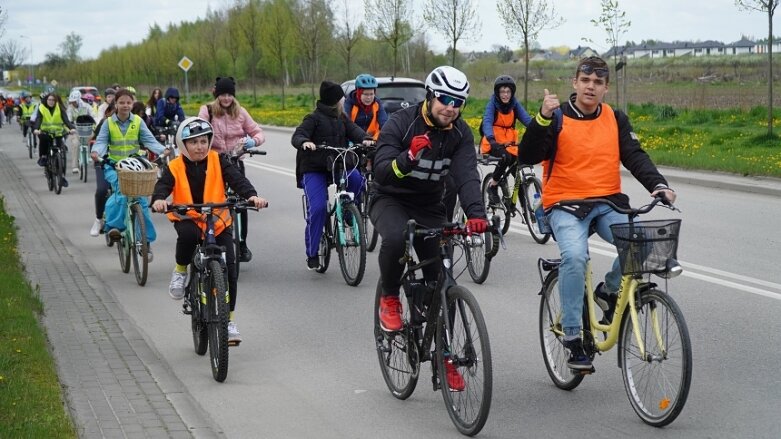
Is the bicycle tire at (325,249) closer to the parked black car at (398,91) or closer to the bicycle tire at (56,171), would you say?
the parked black car at (398,91)

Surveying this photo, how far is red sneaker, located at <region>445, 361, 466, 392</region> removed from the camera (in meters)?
5.83

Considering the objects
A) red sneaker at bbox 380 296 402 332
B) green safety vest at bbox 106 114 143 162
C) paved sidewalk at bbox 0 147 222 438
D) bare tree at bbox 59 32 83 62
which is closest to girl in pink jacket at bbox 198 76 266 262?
green safety vest at bbox 106 114 143 162

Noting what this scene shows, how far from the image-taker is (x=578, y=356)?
6.21 meters

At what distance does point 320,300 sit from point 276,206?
7.38 meters

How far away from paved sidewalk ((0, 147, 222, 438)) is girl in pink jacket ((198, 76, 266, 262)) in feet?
5.95

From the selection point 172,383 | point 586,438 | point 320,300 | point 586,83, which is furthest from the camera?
point 320,300

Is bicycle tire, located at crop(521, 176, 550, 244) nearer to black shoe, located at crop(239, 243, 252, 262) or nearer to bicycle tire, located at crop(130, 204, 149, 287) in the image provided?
black shoe, located at crop(239, 243, 252, 262)

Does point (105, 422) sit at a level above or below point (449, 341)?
below

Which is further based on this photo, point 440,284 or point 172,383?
point 172,383

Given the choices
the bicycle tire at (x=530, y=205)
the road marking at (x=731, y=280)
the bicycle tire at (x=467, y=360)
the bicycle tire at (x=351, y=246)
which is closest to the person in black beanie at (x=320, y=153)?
the bicycle tire at (x=351, y=246)

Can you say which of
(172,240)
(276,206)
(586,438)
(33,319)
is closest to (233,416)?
(586,438)

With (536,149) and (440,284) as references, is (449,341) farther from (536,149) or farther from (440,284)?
(536,149)

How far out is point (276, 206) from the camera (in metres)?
17.2

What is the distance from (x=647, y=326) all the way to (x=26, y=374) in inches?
140
